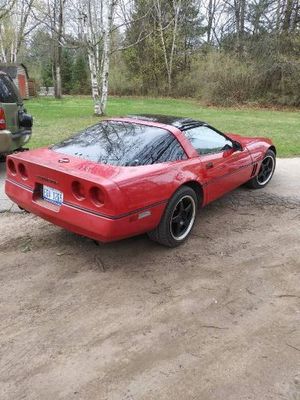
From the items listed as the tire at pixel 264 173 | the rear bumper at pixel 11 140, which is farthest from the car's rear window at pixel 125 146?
the rear bumper at pixel 11 140

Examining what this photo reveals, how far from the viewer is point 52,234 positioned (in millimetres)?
4391

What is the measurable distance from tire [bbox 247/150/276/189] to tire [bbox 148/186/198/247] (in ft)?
6.61

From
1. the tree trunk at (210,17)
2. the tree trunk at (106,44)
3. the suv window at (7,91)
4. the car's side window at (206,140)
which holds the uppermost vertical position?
the tree trunk at (210,17)

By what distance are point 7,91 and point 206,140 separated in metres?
3.96

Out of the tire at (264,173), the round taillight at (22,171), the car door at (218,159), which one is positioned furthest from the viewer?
the tire at (264,173)

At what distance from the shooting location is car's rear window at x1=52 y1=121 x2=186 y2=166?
3783 mm

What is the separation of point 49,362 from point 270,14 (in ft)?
90.9

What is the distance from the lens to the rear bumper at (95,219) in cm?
331

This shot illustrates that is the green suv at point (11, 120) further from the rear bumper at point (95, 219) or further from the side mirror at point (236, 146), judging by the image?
the side mirror at point (236, 146)

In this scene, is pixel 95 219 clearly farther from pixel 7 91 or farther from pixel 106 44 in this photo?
pixel 106 44

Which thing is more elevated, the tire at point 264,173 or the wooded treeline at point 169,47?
the wooded treeline at point 169,47

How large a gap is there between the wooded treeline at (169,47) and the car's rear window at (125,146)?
36.1ft

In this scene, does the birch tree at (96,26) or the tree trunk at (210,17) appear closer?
the birch tree at (96,26)

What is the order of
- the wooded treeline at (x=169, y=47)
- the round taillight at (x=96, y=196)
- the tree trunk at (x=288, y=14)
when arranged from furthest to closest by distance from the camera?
the tree trunk at (x=288, y=14)
the wooded treeline at (x=169, y=47)
the round taillight at (x=96, y=196)
